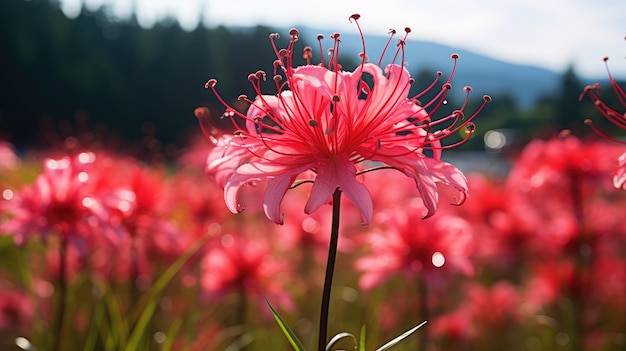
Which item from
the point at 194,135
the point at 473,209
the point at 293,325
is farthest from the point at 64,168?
the point at 194,135

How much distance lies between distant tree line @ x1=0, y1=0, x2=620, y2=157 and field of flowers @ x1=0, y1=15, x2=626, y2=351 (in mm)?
23834

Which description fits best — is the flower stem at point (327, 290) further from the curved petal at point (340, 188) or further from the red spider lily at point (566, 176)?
the red spider lily at point (566, 176)

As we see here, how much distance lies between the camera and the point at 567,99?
33.6 metres

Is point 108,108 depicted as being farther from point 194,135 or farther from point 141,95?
point 194,135

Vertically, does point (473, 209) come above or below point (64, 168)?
below

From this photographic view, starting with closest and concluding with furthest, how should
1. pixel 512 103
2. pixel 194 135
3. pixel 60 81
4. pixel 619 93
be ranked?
pixel 619 93
pixel 194 135
pixel 60 81
pixel 512 103

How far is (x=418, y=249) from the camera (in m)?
2.71

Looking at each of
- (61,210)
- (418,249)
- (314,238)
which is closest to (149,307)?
(61,210)

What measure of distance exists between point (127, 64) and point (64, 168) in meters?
29.9

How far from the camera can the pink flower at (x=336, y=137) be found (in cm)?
127

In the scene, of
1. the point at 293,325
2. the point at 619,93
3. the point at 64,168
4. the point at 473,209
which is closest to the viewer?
the point at 619,93

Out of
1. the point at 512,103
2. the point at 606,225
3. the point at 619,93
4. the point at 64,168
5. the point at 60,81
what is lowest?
the point at 512,103

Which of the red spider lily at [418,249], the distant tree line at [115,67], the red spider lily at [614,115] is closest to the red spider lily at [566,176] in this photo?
the red spider lily at [418,249]

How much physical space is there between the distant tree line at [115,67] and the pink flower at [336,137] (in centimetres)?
2652
